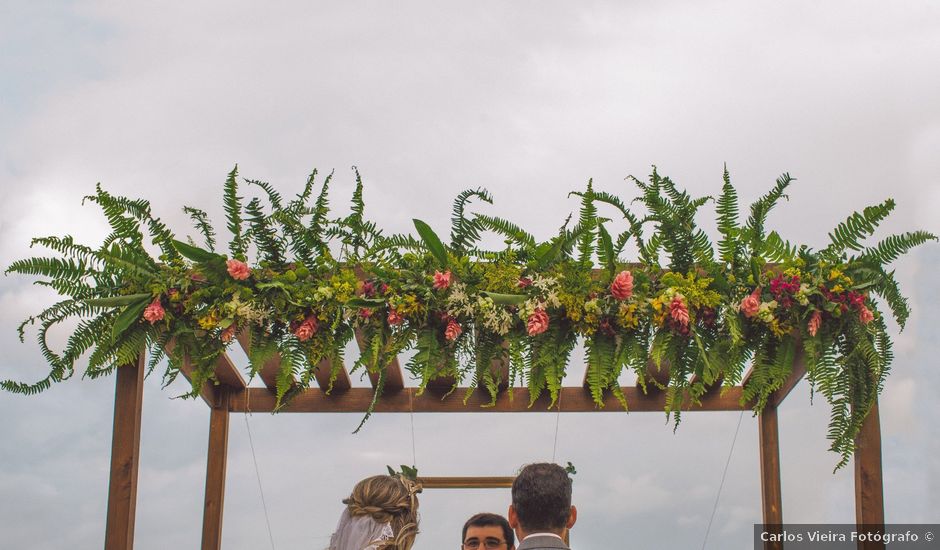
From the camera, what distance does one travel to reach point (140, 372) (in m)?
5.07

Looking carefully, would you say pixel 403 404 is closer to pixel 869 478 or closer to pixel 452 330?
pixel 452 330

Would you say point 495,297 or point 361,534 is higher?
point 495,297

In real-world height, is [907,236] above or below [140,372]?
above

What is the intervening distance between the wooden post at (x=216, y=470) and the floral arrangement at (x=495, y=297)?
264cm

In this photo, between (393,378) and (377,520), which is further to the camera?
(393,378)

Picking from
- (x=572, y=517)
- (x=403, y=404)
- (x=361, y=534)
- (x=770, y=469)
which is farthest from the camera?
(x=770, y=469)

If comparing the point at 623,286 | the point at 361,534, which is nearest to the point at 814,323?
the point at 623,286

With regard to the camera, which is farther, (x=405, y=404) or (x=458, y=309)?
(x=405, y=404)

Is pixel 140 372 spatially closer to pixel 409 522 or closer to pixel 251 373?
pixel 251 373

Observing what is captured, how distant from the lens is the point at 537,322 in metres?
4.71

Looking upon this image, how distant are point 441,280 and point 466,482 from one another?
2721 millimetres

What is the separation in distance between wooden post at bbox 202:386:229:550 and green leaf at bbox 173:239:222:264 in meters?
2.89

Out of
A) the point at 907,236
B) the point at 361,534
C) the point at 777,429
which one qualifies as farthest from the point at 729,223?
the point at 777,429

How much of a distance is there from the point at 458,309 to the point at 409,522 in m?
0.91
